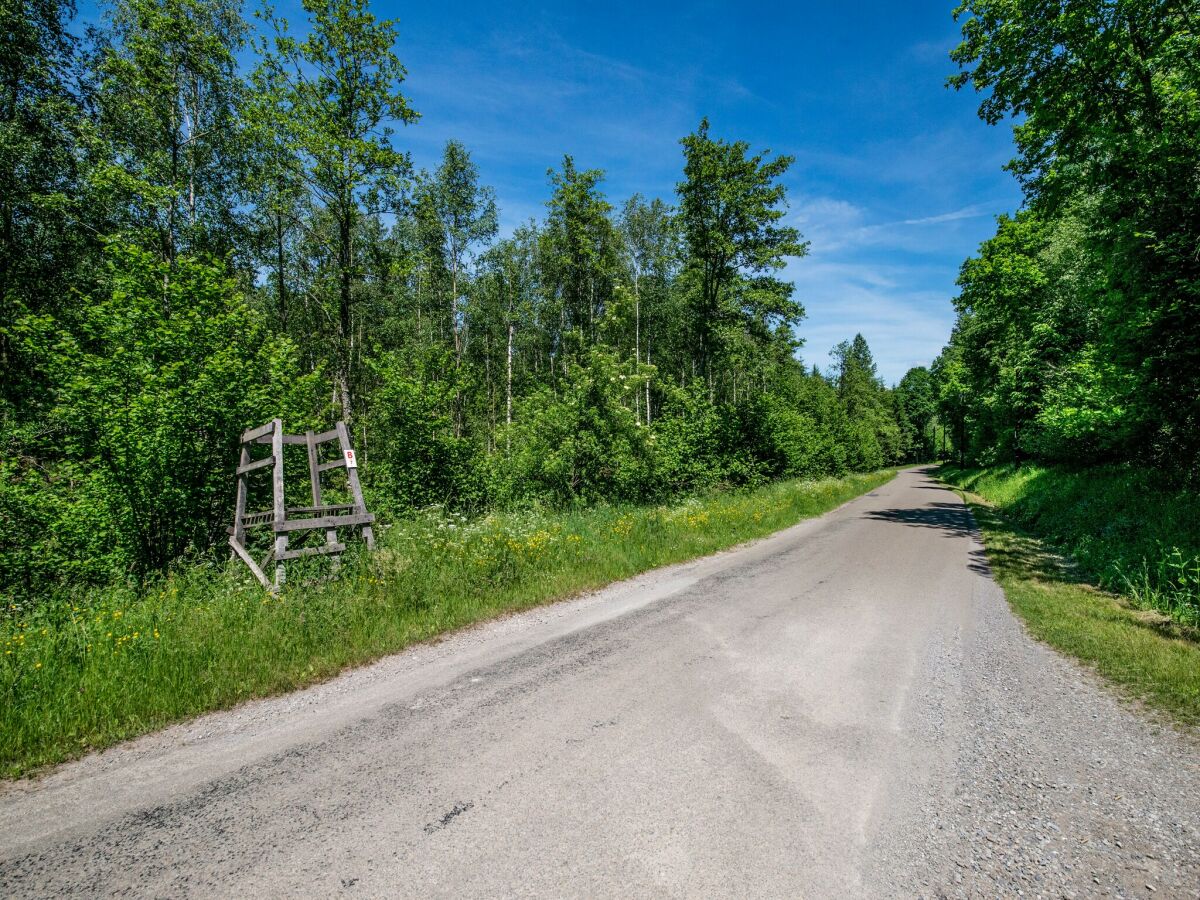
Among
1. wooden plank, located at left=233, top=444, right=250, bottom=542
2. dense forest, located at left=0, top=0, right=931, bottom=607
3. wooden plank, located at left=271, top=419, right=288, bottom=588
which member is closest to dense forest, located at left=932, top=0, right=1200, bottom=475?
dense forest, located at left=0, top=0, right=931, bottom=607

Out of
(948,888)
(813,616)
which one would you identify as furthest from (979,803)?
(813,616)

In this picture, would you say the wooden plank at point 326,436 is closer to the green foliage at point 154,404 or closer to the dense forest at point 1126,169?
the green foliage at point 154,404

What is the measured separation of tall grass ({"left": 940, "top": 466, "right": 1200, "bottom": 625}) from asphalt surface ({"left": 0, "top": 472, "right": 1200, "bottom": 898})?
3.57 meters

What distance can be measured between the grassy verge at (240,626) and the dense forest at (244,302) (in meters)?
2.31

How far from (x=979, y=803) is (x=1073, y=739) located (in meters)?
1.49

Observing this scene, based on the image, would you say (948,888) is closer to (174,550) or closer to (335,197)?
(174,550)

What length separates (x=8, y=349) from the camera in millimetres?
13312

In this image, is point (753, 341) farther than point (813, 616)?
Yes

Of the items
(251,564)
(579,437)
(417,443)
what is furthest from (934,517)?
(251,564)

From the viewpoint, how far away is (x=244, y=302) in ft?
30.8

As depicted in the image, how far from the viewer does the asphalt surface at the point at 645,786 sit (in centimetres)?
240

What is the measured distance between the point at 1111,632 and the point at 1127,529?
6.71 meters

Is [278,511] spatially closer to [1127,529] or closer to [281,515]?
[281,515]

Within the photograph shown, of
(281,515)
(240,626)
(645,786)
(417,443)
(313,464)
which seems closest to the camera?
(645,786)
